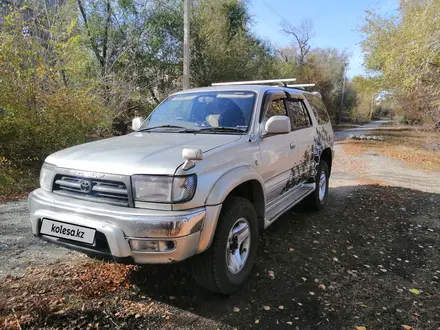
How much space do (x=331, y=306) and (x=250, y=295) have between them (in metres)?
0.71

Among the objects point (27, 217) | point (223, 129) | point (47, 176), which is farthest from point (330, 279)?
point (27, 217)

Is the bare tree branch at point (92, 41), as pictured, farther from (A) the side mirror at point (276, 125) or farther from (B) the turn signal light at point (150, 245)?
(B) the turn signal light at point (150, 245)

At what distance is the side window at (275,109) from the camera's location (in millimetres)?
3602

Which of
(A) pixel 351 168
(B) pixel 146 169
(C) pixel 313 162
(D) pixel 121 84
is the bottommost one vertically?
(A) pixel 351 168

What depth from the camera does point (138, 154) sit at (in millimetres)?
2512

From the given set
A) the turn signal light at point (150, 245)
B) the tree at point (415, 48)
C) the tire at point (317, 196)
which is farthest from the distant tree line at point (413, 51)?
the turn signal light at point (150, 245)

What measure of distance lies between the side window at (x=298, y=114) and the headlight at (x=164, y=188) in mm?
2386

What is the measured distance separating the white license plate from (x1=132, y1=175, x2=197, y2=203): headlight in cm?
45

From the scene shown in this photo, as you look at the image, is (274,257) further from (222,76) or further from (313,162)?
(222,76)

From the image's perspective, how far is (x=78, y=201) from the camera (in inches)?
97.8

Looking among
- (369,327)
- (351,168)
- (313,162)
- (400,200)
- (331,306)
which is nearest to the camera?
(369,327)

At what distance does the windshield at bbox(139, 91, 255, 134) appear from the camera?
3.34 m

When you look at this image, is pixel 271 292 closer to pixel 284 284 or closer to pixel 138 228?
pixel 284 284

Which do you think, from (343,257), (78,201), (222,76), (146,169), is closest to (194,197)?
(146,169)
